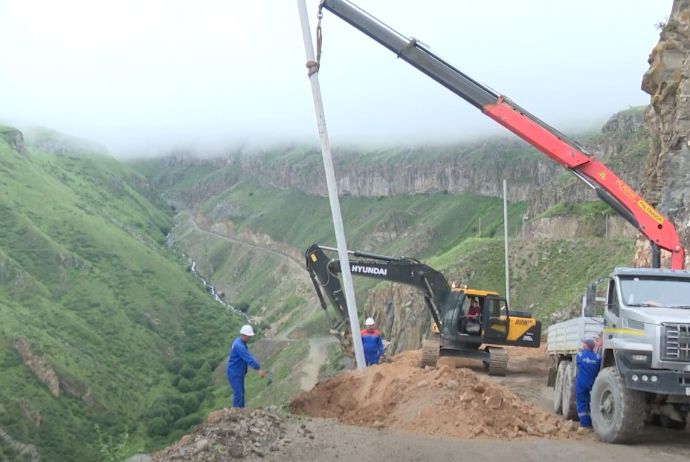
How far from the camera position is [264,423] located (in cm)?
1103

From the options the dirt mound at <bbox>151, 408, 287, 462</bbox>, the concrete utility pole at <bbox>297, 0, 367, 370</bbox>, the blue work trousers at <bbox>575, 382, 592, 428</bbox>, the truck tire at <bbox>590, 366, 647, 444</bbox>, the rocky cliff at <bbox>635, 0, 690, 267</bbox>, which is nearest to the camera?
the dirt mound at <bbox>151, 408, 287, 462</bbox>

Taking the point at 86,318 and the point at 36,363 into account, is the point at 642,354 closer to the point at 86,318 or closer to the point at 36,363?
the point at 36,363

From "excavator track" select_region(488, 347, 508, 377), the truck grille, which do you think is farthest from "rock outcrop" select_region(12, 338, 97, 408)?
the truck grille

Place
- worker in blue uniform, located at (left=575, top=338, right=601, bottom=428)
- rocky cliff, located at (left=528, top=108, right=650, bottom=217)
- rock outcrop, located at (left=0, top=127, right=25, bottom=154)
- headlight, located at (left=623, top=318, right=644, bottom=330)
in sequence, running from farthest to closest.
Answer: rock outcrop, located at (left=0, top=127, right=25, bottom=154) < rocky cliff, located at (left=528, top=108, right=650, bottom=217) < worker in blue uniform, located at (left=575, top=338, right=601, bottom=428) < headlight, located at (left=623, top=318, right=644, bottom=330)

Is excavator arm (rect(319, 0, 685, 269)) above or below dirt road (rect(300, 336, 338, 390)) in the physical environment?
above

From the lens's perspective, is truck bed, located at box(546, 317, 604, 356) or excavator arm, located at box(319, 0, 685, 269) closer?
truck bed, located at box(546, 317, 604, 356)

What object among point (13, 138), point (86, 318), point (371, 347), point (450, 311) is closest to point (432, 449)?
point (371, 347)

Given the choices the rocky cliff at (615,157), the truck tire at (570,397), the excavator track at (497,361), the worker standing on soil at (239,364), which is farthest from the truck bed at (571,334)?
the rocky cliff at (615,157)

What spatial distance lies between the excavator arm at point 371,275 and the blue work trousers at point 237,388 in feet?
19.7

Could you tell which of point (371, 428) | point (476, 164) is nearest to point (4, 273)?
point (476, 164)

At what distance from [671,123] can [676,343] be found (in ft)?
70.2

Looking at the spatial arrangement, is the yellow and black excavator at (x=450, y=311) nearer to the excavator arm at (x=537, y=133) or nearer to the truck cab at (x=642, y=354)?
the excavator arm at (x=537, y=133)

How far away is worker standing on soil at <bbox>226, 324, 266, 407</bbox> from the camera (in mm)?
13523

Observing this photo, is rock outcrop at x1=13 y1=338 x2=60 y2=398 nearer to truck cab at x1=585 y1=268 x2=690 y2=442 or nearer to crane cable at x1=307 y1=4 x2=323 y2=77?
crane cable at x1=307 y1=4 x2=323 y2=77
